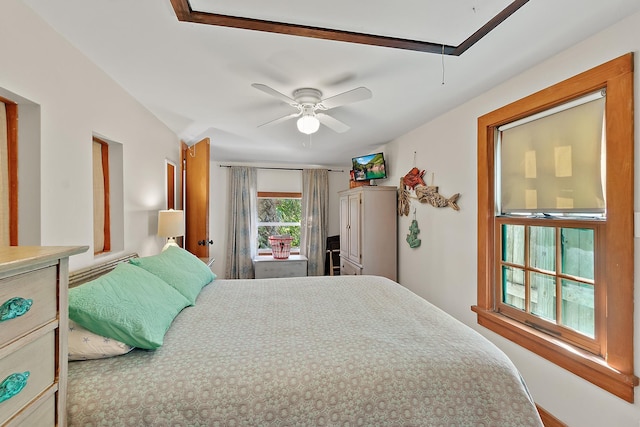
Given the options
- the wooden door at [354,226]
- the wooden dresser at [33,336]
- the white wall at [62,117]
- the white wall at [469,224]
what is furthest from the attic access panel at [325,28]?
the wooden door at [354,226]

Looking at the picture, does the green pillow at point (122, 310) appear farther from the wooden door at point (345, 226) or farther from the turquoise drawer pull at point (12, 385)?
the wooden door at point (345, 226)

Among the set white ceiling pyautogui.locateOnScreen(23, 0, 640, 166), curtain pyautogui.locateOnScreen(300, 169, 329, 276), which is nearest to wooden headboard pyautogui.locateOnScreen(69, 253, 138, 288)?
white ceiling pyautogui.locateOnScreen(23, 0, 640, 166)

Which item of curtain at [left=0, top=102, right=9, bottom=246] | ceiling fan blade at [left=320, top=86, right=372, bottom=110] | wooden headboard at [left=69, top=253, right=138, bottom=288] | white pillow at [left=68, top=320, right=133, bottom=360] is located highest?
ceiling fan blade at [left=320, top=86, right=372, bottom=110]

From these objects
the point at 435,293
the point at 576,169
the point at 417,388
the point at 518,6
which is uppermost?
the point at 518,6

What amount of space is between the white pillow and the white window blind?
7.79 ft

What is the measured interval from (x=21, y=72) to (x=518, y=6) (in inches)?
87.5

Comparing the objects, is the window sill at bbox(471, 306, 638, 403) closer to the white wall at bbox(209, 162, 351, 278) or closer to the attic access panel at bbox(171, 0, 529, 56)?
the attic access panel at bbox(171, 0, 529, 56)

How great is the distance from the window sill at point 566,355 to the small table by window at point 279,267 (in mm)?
2988

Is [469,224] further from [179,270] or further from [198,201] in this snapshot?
[198,201]

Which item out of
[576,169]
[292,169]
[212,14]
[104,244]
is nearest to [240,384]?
[212,14]

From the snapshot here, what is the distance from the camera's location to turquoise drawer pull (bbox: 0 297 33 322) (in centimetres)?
65

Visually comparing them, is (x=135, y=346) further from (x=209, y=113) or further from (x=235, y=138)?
(x=235, y=138)

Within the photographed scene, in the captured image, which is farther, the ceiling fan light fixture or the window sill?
the ceiling fan light fixture

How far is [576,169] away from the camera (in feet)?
5.42
